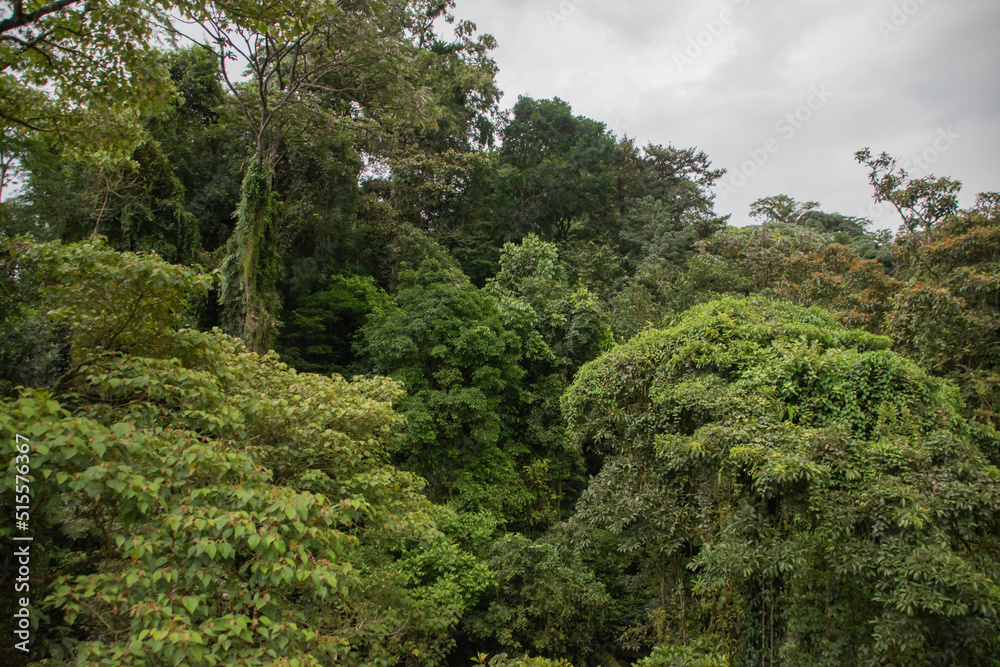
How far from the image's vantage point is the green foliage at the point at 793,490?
5.15 m

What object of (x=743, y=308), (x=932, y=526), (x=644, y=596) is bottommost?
(x=644, y=596)

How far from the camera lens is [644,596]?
10.8 m

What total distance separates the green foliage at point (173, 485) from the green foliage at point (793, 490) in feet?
12.2

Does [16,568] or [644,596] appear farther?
[644,596]

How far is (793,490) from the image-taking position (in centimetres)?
616

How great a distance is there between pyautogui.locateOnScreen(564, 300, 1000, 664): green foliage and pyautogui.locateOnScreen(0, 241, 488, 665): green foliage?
3707 millimetres

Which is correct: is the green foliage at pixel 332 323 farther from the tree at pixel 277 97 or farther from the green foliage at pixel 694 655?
the green foliage at pixel 694 655

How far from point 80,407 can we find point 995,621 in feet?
24.8

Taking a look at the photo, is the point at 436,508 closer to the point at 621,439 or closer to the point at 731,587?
the point at 621,439

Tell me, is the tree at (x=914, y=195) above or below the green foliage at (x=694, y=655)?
above

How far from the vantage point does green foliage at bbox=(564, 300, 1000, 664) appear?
16.9 feet

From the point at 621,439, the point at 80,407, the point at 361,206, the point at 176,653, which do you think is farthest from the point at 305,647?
the point at 361,206

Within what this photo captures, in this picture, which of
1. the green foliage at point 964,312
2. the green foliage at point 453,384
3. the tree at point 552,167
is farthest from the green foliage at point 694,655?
the tree at point 552,167

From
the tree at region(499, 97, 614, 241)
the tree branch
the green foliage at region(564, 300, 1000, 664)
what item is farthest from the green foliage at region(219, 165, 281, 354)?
the tree at region(499, 97, 614, 241)
